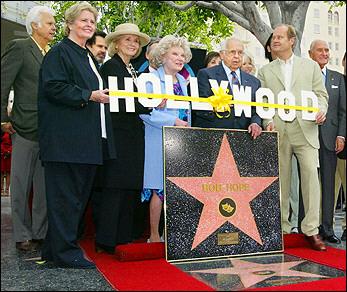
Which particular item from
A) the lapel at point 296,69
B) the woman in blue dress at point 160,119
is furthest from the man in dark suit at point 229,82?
the lapel at point 296,69

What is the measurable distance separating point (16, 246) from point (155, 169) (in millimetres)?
1125

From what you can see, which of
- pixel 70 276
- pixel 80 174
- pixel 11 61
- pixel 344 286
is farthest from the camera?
pixel 11 61

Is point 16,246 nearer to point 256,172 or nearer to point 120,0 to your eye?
point 256,172

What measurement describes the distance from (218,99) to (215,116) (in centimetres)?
16

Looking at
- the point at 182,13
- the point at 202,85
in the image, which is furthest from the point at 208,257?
the point at 182,13

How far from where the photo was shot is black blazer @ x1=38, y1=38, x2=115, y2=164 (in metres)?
2.73

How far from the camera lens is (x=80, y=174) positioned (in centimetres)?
284

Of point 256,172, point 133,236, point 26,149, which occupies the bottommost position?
point 133,236

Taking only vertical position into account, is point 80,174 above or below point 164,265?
above

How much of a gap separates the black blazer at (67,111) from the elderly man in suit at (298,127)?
1.37 m

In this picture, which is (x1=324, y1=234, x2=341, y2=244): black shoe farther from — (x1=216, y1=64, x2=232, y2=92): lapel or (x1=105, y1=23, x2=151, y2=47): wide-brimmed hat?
(x1=105, y1=23, x2=151, y2=47): wide-brimmed hat

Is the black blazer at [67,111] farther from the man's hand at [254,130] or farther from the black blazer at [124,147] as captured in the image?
the man's hand at [254,130]

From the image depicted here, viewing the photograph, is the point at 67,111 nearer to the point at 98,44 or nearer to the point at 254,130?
the point at 98,44

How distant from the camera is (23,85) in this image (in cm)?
332
